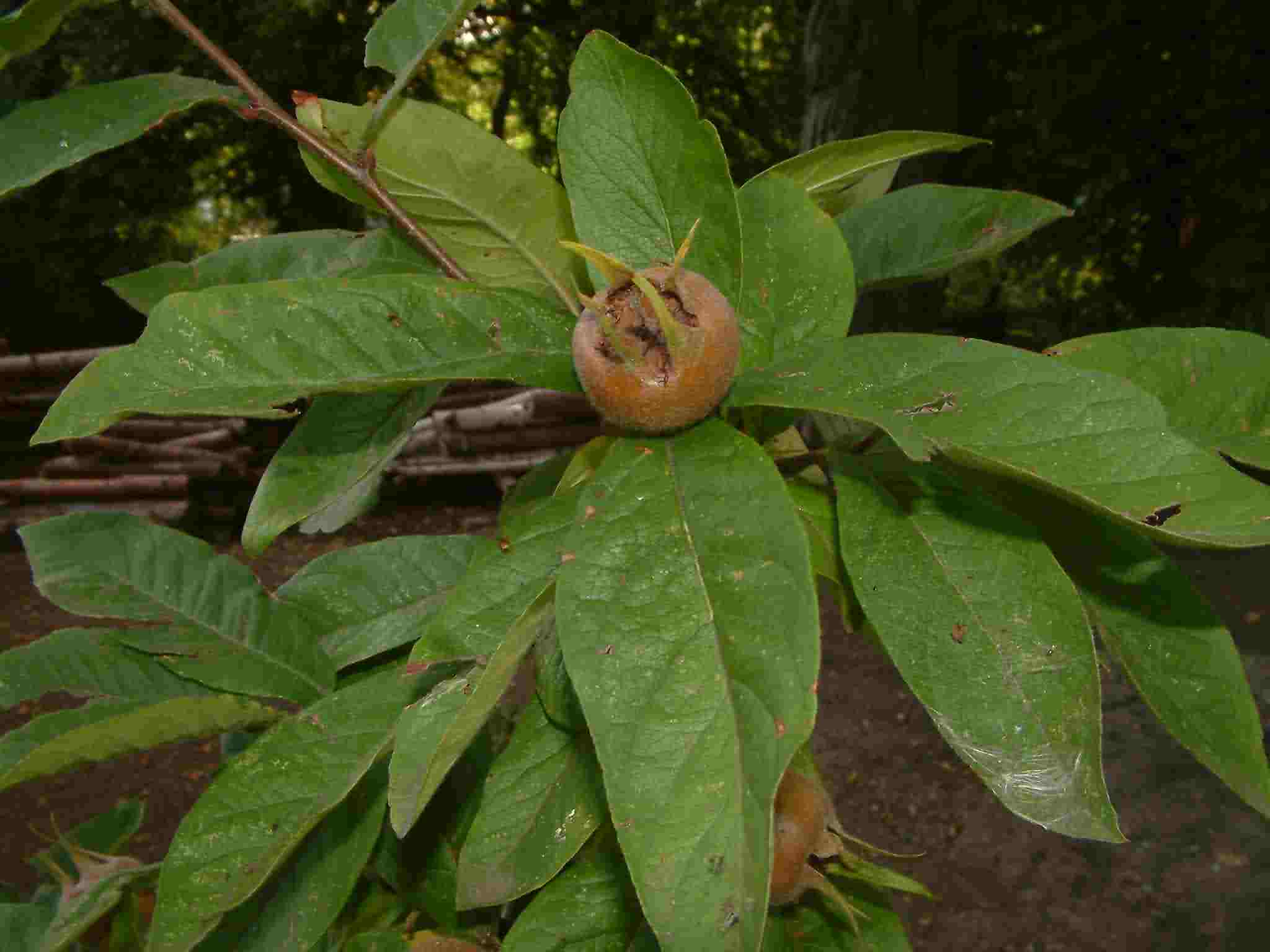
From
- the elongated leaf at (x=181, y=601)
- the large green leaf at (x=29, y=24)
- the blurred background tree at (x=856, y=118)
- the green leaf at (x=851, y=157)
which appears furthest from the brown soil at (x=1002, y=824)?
the large green leaf at (x=29, y=24)

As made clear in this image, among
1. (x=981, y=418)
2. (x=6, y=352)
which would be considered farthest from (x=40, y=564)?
(x=6, y=352)

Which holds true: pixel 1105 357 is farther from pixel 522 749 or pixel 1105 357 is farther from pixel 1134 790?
pixel 1134 790

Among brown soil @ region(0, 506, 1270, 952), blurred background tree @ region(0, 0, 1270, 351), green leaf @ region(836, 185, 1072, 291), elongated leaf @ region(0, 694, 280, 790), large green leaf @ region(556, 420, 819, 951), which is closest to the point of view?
large green leaf @ region(556, 420, 819, 951)

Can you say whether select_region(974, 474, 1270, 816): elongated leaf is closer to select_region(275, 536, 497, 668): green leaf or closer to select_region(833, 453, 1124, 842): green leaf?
select_region(833, 453, 1124, 842): green leaf

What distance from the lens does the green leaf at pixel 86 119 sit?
39.7 inches

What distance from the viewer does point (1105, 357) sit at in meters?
1.04

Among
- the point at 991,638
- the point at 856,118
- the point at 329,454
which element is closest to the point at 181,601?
the point at 329,454

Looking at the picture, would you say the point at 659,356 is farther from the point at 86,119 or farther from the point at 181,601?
the point at 181,601

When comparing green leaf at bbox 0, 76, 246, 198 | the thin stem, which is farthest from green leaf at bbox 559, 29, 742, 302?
green leaf at bbox 0, 76, 246, 198

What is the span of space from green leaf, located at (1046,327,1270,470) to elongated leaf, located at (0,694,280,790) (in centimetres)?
99

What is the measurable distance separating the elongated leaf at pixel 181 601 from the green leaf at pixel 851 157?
801mm

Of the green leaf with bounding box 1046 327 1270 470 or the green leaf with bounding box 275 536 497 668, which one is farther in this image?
the green leaf with bounding box 275 536 497 668

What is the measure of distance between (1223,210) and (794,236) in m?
6.28

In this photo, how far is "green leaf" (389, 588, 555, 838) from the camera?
0.80m
